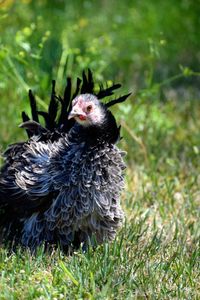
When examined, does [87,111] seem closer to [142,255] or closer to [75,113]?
[75,113]

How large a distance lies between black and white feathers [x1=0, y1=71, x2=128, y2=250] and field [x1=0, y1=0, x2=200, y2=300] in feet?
0.43

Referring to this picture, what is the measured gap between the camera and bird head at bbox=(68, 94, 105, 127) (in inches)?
153

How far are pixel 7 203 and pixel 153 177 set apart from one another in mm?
1444

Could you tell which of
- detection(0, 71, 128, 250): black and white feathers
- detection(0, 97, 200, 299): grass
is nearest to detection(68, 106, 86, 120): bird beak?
detection(0, 71, 128, 250): black and white feathers

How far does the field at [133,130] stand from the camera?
372 cm

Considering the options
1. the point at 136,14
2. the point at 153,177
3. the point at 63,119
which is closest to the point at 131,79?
the point at 136,14

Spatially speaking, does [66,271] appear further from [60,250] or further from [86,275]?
[60,250]

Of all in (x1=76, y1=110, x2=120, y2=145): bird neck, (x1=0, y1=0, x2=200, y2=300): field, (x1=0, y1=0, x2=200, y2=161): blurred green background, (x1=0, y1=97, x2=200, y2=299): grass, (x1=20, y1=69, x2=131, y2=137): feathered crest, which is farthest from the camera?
(x1=0, y1=0, x2=200, y2=161): blurred green background

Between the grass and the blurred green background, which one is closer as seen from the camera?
the grass

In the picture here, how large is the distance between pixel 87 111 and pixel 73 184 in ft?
1.37

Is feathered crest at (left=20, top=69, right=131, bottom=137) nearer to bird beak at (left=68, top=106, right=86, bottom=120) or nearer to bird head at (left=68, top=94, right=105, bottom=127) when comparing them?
bird head at (left=68, top=94, right=105, bottom=127)

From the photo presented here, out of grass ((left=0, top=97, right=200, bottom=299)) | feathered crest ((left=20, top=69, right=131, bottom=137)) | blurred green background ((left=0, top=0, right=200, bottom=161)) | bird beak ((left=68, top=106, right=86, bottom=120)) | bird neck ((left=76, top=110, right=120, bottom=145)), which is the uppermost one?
blurred green background ((left=0, top=0, right=200, bottom=161))

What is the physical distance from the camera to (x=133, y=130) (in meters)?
5.94

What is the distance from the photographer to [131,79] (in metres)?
7.53
